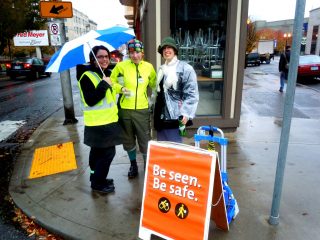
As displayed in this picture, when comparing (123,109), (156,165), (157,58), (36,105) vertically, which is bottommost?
(36,105)

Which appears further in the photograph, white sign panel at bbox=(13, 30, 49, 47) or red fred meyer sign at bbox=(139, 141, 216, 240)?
white sign panel at bbox=(13, 30, 49, 47)

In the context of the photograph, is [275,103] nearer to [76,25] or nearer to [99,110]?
[99,110]

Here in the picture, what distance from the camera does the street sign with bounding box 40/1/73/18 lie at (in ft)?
22.0

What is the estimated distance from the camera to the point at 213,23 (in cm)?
579

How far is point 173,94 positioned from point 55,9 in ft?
15.4

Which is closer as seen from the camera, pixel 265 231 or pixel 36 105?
pixel 265 231

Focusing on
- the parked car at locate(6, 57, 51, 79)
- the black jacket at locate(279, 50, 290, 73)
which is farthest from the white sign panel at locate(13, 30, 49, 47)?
the black jacket at locate(279, 50, 290, 73)

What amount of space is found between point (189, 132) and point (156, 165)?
3365 mm

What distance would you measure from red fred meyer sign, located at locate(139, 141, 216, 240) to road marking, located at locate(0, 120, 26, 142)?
16.7 ft

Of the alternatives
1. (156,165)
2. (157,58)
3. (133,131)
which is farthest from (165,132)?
(157,58)

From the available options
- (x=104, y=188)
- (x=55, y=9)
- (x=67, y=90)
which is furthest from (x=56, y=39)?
(x=104, y=188)

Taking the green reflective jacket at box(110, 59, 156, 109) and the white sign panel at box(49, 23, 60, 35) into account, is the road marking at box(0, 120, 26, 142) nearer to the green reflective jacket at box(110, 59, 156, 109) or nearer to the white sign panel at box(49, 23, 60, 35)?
the white sign panel at box(49, 23, 60, 35)

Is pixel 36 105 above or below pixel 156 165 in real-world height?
below

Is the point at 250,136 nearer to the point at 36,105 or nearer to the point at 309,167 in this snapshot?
the point at 309,167
